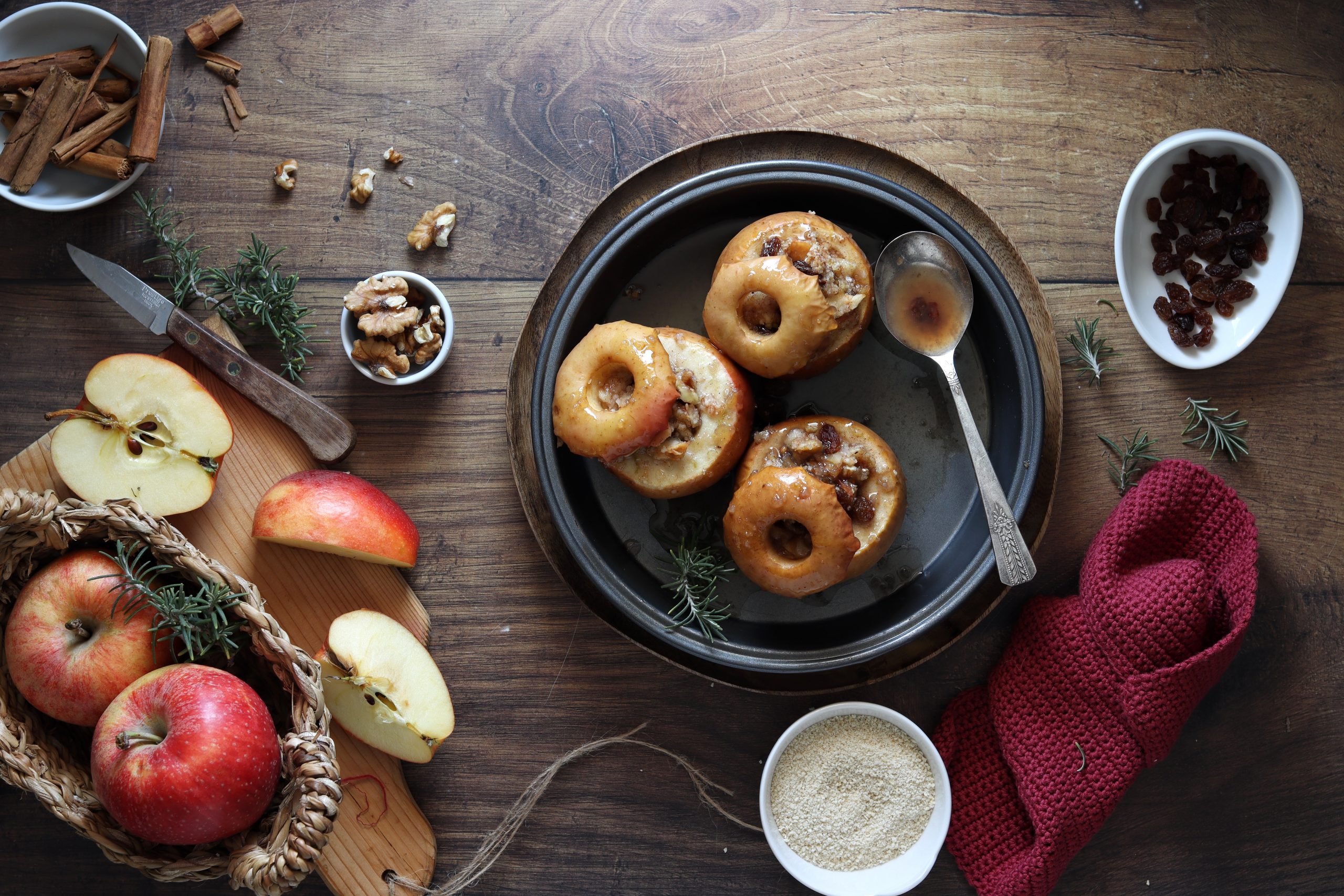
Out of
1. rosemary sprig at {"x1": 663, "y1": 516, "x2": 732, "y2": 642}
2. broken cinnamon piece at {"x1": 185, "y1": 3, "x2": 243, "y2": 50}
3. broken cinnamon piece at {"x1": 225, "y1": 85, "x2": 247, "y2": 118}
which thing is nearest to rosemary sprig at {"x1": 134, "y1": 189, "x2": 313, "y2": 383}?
broken cinnamon piece at {"x1": 225, "y1": 85, "x2": 247, "y2": 118}

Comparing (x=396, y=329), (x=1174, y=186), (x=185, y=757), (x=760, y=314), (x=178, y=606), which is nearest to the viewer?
(x=185, y=757)

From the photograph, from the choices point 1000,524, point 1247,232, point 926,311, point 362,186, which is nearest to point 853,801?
point 1000,524

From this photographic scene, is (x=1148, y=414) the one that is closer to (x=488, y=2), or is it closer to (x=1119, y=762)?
(x=1119, y=762)

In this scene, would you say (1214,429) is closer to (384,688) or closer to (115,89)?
(384,688)

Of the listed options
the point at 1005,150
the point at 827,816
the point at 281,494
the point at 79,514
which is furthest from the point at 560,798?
the point at 1005,150

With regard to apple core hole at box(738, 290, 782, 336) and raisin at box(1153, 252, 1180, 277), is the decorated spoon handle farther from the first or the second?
raisin at box(1153, 252, 1180, 277)

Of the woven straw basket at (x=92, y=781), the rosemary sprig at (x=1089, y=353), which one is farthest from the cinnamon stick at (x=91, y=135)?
the rosemary sprig at (x=1089, y=353)

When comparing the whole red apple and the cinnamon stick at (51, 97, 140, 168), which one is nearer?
the whole red apple
